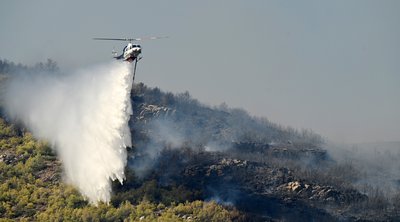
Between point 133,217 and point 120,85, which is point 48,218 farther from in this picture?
point 120,85

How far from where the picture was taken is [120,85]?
649 feet

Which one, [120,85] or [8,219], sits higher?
[120,85]

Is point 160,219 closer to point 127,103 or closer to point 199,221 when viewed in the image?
point 199,221

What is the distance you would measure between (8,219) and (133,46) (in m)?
67.2

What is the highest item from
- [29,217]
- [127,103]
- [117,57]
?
[117,57]

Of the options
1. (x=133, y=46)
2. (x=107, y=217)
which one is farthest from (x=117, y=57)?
(x=107, y=217)

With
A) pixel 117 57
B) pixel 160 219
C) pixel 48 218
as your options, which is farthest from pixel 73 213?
pixel 117 57

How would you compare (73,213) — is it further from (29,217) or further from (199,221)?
(199,221)

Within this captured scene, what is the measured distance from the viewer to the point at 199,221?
19650 centimetres

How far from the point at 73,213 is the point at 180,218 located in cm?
2932

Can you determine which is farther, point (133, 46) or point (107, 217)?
point (107, 217)

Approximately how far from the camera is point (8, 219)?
633 ft

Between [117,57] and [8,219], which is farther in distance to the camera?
[8,219]

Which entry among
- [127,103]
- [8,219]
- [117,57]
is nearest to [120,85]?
[127,103]
